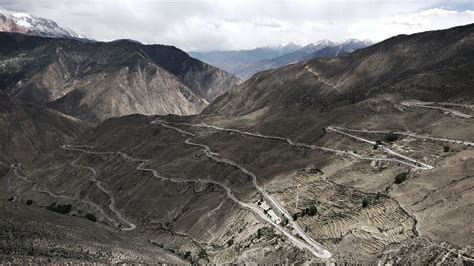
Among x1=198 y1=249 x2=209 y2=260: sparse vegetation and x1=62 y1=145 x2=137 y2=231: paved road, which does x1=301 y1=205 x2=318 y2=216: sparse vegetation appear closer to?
x1=198 y1=249 x2=209 y2=260: sparse vegetation

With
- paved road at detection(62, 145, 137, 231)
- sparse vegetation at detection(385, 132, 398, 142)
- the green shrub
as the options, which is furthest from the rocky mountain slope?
paved road at detection(62, 145, 137, 231)

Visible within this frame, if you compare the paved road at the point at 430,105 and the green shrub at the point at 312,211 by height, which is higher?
the paved road at the point at 430,105

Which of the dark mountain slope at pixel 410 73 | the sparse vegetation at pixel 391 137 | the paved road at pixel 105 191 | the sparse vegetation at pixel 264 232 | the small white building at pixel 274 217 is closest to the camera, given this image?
the sparse vegetation at pixel 264 232

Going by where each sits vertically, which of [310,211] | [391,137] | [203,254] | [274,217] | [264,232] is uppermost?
[391,137]

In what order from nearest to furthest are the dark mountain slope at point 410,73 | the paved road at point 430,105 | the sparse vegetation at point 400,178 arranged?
the sparse vegetation at point 400,178 < the paved road at point 430,105 < the dark mountain slope at point 410,73

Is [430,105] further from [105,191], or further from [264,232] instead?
[105,191]

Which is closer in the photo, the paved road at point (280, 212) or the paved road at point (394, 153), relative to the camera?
the paved road at point (280, 212)

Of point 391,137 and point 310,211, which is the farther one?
point 391,137

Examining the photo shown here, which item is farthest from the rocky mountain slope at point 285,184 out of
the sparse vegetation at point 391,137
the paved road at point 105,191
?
the paved road at point 105,191

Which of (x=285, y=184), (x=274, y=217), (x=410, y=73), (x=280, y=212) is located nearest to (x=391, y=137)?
(x=285, y=184)

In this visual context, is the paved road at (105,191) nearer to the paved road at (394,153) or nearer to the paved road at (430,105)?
the paved road at (394,153)
